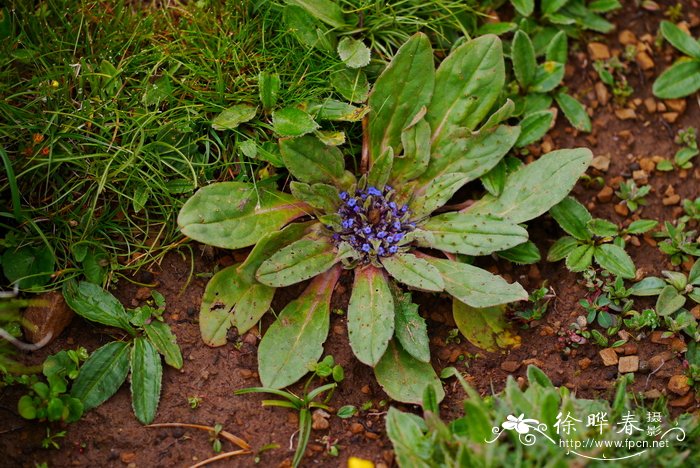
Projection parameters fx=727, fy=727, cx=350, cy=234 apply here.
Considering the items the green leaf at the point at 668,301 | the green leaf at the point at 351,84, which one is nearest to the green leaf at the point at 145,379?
the green leaf at the point at 351,84

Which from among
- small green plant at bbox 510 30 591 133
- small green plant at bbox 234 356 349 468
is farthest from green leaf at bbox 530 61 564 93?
small green plant at bbox 234 356 349 468

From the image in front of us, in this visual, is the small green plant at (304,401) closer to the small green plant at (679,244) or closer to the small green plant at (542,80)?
the small green plant at (542,80)

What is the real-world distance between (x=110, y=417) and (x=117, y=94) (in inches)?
48.7

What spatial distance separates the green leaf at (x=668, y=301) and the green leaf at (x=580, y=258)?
30cm

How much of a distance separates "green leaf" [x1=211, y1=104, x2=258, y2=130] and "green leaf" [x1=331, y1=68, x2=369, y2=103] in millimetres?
358

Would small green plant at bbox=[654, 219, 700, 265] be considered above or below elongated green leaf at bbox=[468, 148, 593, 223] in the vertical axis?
below

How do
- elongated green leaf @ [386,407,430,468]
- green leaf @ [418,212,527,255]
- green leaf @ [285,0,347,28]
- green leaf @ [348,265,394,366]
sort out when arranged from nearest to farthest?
elongated green leaf @ [386,407,430,468] → green leaf @ [348,265,394,366] → green leaf @ [418,212,527,255] → green leaf @ [285,0,347,28]

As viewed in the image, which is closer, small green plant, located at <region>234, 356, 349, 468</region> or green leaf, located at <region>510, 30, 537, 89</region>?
small green plant, located at <region>234, 356, 349, 468</region>

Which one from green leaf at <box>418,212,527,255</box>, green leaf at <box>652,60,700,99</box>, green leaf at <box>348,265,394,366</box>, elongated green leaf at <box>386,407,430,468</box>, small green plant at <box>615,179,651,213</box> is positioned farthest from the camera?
green leaf at <box>652,60,700,99</box>

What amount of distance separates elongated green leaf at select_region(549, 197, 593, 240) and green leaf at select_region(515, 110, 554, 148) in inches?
12.4

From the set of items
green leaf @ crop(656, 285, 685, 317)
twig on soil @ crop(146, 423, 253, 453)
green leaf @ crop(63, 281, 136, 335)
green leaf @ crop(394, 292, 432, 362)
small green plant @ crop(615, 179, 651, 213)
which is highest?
small green plant @ crop(615, 179, 651, 213)

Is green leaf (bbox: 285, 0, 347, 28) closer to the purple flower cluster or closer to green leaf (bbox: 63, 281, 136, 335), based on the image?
the purple flower cluster

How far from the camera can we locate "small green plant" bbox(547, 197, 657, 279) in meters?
2.94

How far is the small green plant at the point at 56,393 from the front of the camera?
2395mm
